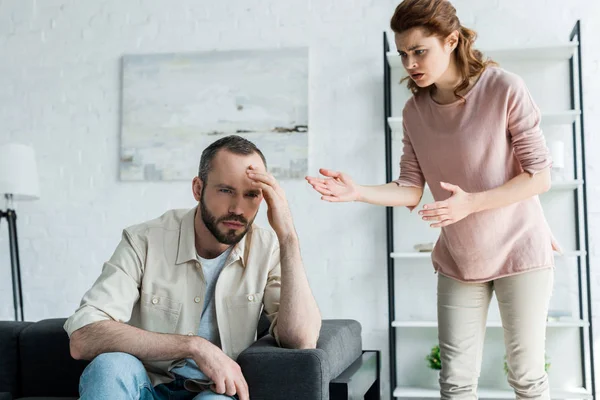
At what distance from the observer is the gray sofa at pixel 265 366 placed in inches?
71.4

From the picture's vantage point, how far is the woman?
195 centimetres

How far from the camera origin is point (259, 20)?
3924mm

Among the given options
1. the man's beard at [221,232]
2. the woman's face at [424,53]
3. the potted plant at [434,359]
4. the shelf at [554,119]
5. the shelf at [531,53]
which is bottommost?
the potted plant at [434,359]

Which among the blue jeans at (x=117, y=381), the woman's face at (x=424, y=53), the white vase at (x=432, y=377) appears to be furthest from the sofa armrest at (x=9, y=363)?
the white vase at (x=432, y=377)

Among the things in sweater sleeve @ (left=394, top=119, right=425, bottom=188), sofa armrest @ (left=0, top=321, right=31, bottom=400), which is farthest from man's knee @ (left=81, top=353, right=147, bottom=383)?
sweater sleeve @ (left=394, top=119, right=425, bottom=188)

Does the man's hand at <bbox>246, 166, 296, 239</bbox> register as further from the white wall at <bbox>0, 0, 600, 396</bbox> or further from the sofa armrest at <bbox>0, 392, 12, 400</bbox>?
the white wall at <bbox>0, 0, 600, 396</bbox>

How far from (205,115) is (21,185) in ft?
3.27

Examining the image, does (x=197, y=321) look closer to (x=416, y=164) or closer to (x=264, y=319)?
(x=264, y=319)

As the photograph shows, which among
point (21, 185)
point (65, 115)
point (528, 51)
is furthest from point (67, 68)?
point (528, 51)

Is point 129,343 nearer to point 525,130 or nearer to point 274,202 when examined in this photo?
point 274,202

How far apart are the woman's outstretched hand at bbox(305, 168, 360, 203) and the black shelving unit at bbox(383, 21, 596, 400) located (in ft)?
4.61

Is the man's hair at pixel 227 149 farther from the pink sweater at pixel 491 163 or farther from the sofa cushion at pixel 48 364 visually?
the sofa cushion at pixel 48 364

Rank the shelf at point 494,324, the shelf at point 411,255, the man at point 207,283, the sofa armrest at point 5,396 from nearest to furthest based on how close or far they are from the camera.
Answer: the man at point 207,283 < the sofa armrest at point 5,396 < the shelf at point 494,324 < the shelf at point 411,255

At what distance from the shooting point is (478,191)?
2.04 m
